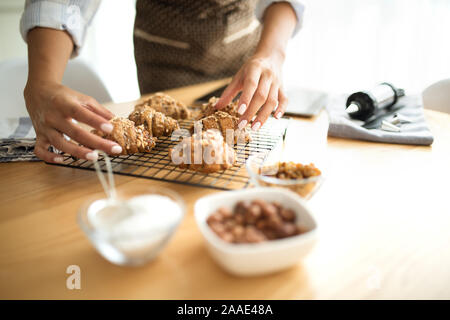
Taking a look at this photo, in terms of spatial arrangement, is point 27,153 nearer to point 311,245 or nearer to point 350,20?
point 311,245

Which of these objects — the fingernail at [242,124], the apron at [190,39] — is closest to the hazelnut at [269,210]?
the fingernail at [242,124]

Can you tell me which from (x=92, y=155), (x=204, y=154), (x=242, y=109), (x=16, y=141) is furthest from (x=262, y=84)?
(x=16, y=141)

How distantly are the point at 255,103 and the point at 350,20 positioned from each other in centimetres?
205

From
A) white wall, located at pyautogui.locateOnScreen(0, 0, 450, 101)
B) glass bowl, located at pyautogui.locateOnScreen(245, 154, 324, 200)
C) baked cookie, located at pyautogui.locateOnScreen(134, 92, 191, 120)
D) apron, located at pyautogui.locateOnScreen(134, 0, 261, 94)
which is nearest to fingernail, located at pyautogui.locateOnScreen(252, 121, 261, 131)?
glass bowl, located at pyautogui.locateOnScreen(245, 154, 324, 200)

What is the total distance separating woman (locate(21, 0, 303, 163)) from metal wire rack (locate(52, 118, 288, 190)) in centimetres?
7

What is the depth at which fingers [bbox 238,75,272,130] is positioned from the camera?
119cm

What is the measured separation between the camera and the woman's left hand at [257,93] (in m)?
1.22

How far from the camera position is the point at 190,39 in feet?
6.40

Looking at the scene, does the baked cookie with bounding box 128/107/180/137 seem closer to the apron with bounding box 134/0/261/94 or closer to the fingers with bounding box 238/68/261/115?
the fingers with bounding box 238/68/261/115

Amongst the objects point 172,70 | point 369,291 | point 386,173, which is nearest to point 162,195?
point 369,291

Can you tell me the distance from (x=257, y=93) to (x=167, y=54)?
3.23 ft

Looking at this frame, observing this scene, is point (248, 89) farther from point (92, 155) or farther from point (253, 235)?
point (253, 235)

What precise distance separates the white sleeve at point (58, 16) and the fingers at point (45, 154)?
1.67 ft
